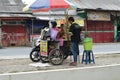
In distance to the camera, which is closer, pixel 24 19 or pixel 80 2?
pixel 24 19

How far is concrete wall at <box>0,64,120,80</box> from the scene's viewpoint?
9.34m

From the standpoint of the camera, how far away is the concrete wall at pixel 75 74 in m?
9.34

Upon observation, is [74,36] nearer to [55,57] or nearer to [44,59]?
[55,57]

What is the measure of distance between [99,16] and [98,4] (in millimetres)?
2446

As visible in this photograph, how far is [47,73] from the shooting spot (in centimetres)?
978

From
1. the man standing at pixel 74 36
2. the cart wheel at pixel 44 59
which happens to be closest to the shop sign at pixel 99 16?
the cart wheel at pixel 44 59

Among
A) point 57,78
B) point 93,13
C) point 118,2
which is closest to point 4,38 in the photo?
point 93,13

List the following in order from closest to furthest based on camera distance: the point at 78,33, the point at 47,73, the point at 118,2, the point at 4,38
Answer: the point at 47,73 < the point at 78,33 < the point at 4,38 < the point at 118,2

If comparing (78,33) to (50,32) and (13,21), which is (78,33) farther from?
(13,21)

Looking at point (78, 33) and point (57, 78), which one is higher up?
point (78, 33)

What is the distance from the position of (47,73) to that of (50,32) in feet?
14.7

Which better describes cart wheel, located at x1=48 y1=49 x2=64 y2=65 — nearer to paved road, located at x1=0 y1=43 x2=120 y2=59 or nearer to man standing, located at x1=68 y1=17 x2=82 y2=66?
man standing, located at x1=68 y1=17 x2=82 y2=66

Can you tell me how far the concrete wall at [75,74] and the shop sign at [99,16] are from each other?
29860 millimetres

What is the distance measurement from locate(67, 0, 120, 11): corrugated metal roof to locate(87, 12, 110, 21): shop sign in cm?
69
